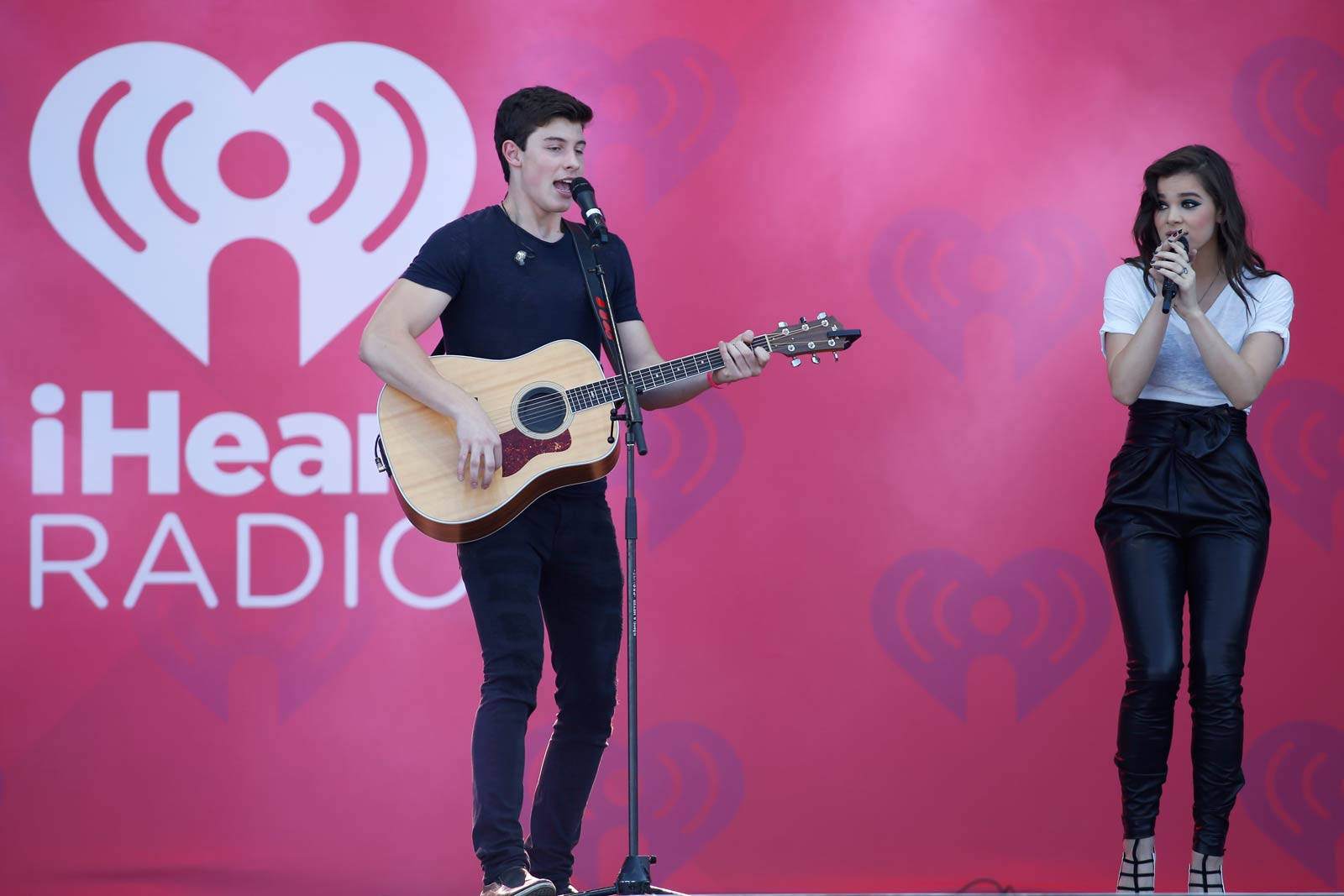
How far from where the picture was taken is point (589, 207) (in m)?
→ 2.52

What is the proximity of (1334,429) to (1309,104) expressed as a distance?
958 millimetres

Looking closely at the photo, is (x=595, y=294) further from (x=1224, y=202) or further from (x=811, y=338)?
(x=1224, y=202)

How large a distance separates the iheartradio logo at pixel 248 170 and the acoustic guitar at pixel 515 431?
3.86ft

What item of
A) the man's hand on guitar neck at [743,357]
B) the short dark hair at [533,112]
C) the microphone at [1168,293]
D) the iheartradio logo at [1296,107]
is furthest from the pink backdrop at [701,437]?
the microphone at [1168,293]

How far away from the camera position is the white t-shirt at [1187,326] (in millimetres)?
2709

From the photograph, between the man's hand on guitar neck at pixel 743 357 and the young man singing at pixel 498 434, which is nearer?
the young man singing at pixel 498 434

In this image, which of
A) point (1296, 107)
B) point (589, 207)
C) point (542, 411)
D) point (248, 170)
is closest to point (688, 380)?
point (542, 411)

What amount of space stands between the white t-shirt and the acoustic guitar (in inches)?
24.1

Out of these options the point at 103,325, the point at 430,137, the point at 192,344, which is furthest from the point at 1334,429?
the point at 103,325

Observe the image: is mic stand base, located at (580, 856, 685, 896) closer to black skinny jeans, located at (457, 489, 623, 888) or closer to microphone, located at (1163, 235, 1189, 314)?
black skinny jeans, located at (457, 489, 623, 888)

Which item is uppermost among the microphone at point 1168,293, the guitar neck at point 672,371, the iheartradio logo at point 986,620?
the microphone at point 1168,293

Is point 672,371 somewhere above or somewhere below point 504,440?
above

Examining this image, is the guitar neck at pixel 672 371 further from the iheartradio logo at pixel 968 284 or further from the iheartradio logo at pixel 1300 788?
the iheartradio logo at pixel 1300 788

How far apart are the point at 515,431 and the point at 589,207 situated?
18.9 inches
